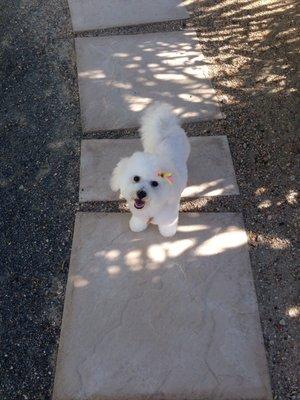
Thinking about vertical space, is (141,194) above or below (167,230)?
above

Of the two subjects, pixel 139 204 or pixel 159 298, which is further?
pixel 159 298

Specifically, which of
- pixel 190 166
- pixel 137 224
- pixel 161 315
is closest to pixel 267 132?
pixel 190 166

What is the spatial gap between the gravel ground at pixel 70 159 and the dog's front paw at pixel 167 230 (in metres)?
0.43

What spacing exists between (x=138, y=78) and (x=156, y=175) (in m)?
2.62

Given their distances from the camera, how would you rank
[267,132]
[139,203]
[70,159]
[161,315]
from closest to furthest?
[139,203]
[161,315]
[70,159]
[267,132]

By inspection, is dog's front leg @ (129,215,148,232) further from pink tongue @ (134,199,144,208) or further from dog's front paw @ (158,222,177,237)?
pink tongue @ (134,199,144,208)

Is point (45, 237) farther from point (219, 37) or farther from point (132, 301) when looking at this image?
point (219, 37)

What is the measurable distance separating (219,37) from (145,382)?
464 centimetres

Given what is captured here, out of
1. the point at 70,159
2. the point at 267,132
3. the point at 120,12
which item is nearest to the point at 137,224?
the point at 70,159

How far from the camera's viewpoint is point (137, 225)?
3998mm

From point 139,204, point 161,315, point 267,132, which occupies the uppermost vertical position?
point 139,204

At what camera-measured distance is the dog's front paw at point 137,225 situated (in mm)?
3969

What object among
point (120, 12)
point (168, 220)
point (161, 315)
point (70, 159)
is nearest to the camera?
point (161, 315)

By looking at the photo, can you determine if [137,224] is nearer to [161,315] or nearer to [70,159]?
[161,315]
